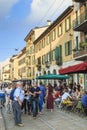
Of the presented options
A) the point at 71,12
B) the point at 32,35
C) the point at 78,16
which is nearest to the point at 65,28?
the point at 71,12

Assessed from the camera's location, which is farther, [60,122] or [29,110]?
[29,110]

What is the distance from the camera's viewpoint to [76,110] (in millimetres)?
19875

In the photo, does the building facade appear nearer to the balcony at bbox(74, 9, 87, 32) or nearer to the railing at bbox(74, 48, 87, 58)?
the balcony at bbox(74, 9, 87, 32)

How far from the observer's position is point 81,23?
36.8m

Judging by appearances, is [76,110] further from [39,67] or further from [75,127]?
[39,67]

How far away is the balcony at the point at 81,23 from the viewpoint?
36.6 metres

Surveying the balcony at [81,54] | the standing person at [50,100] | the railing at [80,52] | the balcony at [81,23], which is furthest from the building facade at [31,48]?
the standing person at [50,100]

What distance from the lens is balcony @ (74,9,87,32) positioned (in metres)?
36.6

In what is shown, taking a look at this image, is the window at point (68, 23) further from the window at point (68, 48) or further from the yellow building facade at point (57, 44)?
the window at point (68, 48)

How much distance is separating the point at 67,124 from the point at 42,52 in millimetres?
51247

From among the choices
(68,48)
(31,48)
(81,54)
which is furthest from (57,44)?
(31,48)

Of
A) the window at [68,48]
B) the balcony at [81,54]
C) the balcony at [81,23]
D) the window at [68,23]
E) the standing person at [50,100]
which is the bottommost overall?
the standing person at [50,100]

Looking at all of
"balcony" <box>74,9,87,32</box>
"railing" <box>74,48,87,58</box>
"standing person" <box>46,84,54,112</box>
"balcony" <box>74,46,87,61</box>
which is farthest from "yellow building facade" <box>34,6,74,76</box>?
"standing person" <box>46,84,54,112</box>

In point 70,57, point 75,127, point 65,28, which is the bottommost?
point 75,127
